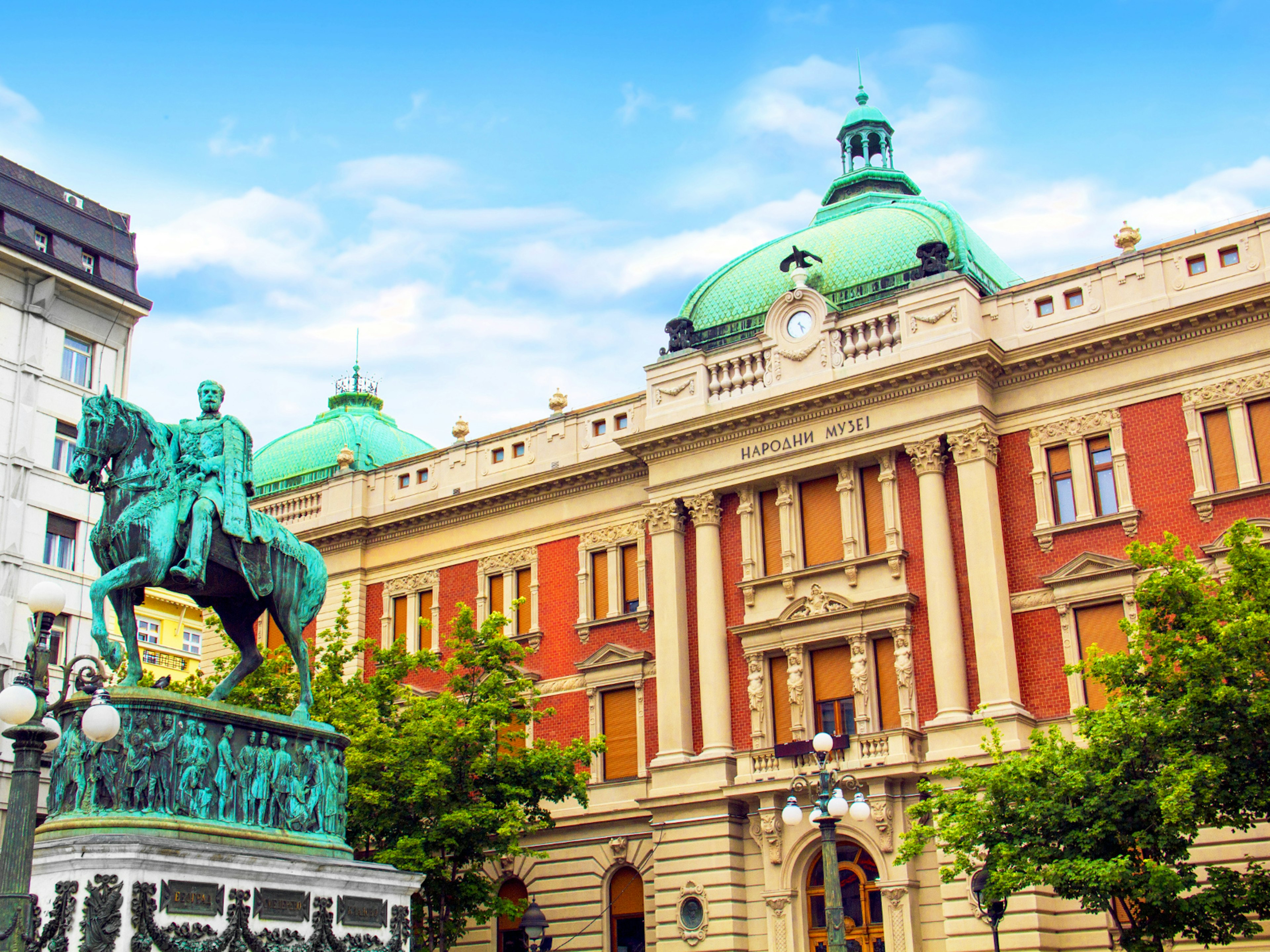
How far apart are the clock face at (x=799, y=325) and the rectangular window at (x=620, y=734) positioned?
10.3 m

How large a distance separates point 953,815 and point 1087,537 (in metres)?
9.90

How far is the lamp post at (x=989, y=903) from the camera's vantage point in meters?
25.0

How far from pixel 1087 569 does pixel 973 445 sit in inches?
152

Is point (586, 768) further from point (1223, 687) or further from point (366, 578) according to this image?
point (1223, 687)

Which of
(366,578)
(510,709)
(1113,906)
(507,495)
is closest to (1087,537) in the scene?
(1113,906)

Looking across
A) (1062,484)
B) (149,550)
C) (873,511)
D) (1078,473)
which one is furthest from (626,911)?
(149,550)

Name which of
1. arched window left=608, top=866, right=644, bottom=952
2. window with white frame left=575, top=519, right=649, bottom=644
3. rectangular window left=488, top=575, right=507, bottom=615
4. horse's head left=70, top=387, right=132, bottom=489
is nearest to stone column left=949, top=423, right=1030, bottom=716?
window with white frame left=575, top=519, right=649, bottom=644

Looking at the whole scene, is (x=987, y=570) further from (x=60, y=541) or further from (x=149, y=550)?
(x=60, y=541)

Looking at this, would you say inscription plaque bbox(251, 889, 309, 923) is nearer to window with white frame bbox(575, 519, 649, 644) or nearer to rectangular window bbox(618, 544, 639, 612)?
window with white frame bbox(575, 519, 649, 644)

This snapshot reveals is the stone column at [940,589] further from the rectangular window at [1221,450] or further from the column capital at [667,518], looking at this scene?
the column capital at [667,518]

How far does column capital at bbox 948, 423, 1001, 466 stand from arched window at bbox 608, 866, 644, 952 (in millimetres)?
13300

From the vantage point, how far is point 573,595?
39.8 metres

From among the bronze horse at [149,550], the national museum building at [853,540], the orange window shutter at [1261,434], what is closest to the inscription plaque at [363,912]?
the bronze horse at [149,550]

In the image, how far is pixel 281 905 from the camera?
1541cm
